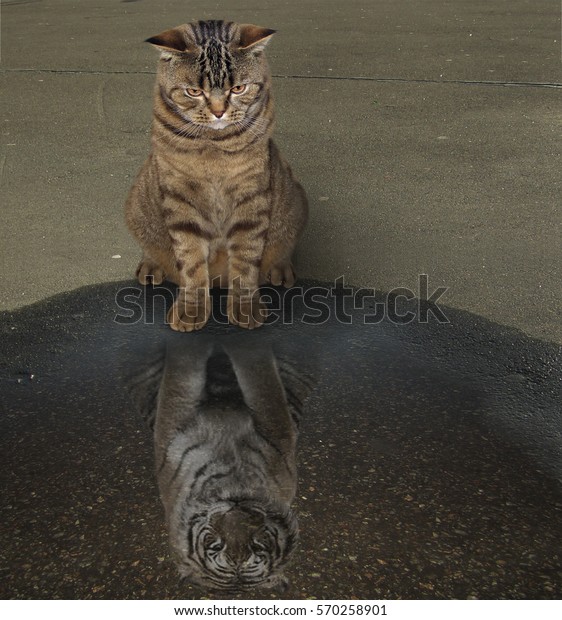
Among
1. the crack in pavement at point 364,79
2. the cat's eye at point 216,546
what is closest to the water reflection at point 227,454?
the cat's eye at point 216,546

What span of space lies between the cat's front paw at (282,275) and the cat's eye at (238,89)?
2.85 ft

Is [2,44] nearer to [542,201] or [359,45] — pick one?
[359,45]

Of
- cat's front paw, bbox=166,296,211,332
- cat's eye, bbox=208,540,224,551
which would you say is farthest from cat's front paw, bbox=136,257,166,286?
cat's eye, bbox=208,540,224,551

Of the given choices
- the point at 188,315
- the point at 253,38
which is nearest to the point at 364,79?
the point at 253,38

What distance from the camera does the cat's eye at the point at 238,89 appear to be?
10.8ft

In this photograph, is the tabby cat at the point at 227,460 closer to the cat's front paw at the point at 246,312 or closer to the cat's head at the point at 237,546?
the cat's head at the point at 237,546

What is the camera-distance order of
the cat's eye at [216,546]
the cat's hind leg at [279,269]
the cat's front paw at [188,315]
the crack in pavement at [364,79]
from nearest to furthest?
the cat's eye at [216,546], the cat's front paw at [188,315], the cat's hind leg at [279,269], the crack in pavement at [364,79]

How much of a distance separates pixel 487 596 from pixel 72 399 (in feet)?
5.30

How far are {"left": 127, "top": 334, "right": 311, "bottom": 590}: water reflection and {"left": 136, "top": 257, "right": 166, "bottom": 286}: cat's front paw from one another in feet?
1.61

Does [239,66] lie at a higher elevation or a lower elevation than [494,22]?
higher

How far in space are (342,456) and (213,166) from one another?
4.30 feet

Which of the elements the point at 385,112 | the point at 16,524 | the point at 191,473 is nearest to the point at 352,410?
the point at 191,473

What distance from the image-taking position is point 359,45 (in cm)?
888

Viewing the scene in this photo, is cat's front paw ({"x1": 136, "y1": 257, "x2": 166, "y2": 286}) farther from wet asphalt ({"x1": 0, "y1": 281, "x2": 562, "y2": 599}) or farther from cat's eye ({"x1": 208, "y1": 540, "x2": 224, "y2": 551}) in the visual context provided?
cat's eye ({"x1": 208, "y1": 540, "x2": 224, "y2": 551})
